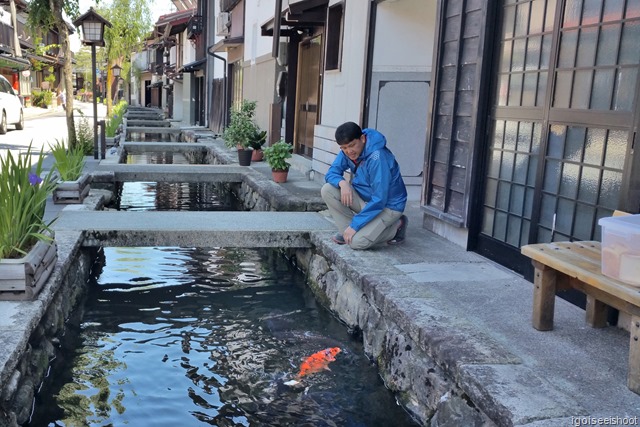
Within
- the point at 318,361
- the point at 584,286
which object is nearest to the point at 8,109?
the point at 318,361

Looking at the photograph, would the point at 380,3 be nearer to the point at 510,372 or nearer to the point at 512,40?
the point at 512,40

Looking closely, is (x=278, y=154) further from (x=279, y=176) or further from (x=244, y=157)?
(x=244, y=157)

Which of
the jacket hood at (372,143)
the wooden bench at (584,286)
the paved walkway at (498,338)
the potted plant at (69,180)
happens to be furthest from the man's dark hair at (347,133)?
the potted plant at (69,180)

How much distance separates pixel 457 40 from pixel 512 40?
0.74 metres

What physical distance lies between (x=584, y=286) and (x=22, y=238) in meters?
3.55

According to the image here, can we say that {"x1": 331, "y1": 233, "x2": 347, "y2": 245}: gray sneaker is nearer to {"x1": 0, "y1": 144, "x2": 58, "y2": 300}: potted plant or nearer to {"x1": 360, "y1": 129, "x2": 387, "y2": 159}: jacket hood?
{"x1": 360, "y1": 129, "x2": 387, "y2": 159}: jacket hood

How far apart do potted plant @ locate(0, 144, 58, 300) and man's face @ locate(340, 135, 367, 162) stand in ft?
7.73

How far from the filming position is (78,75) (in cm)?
8444

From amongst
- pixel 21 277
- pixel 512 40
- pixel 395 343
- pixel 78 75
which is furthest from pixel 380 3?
pixel 78 75

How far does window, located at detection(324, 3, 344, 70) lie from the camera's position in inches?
366

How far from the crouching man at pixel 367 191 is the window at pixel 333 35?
3.92 meters

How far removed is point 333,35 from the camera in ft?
30.7

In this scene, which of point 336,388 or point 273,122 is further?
point 273,122

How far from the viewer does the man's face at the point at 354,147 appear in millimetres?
5238
